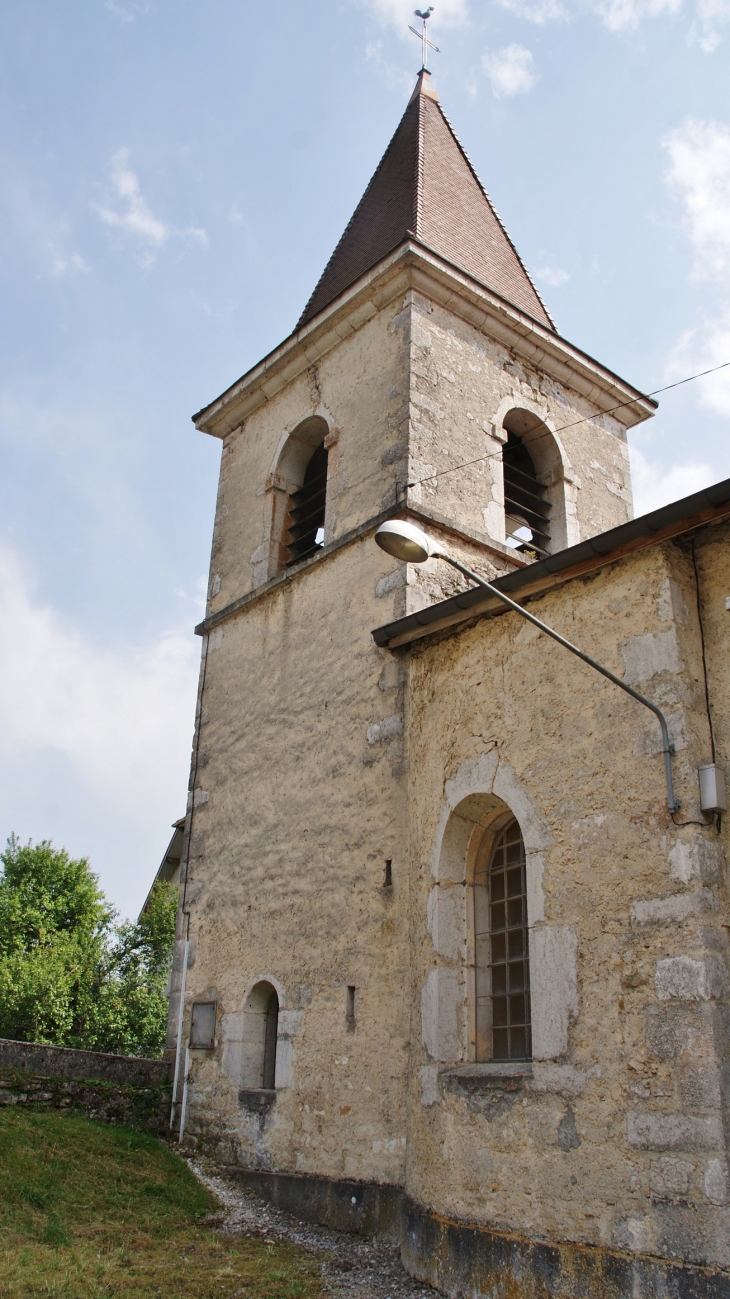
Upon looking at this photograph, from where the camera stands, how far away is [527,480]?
10367mm

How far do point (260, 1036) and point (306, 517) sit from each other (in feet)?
16.3

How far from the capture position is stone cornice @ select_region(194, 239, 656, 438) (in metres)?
9.54

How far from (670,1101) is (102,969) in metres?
18.9

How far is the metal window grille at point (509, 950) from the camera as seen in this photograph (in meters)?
6.04

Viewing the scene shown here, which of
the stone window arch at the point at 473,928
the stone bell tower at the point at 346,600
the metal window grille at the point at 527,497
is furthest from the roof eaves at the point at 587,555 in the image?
the metal window grille at the point at 527,497

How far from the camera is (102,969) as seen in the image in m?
21.6

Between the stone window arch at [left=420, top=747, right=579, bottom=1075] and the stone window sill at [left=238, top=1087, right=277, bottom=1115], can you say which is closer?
the stone window arch at [left=420, top=747, right=579, bottom=1075]

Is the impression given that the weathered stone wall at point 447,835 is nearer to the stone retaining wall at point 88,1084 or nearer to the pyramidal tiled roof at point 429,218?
the stone retaining wall at point 88,1084

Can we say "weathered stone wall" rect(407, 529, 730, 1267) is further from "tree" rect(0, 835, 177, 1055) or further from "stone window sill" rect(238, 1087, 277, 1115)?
"tree" rect(0, 835, 177, 1055)

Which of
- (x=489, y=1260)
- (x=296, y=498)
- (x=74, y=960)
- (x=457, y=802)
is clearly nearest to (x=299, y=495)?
(x=296, y=498)

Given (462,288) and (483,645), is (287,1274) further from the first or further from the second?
(462,288)

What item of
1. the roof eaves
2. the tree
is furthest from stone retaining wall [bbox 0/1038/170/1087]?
the tree

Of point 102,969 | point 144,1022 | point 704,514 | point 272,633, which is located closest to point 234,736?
point 272,633

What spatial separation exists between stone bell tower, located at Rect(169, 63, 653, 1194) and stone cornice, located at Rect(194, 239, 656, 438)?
3 cm
